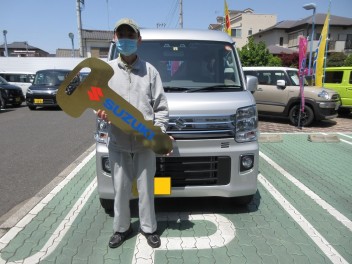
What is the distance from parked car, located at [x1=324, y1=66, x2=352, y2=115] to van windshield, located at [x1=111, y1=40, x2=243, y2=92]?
9347 millimetres

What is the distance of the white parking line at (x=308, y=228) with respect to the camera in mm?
2844

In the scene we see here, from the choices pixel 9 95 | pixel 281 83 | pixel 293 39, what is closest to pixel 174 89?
pixel 281 83

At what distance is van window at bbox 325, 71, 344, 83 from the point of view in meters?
11.8

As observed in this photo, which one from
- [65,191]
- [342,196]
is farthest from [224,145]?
[65,191]

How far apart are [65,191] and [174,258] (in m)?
2.26

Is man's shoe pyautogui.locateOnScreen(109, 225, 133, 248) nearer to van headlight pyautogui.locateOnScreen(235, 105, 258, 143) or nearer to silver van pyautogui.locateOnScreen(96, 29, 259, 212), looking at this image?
silver van pyautogui.locateOnScreen(96, 29, 259, 212)

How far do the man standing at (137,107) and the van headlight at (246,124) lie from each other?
32.9 inches

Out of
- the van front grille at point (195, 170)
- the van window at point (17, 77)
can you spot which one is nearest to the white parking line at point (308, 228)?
the van front grille at point (195, 170)

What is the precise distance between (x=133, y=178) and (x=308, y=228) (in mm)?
1977

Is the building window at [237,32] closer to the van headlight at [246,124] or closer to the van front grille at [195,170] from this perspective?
the van headlight at [246,124]

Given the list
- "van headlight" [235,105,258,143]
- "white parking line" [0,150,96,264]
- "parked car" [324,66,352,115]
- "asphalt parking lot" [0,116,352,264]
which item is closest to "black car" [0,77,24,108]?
"asphalt parking lot" [0,116,352,264]

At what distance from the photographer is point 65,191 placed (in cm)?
443

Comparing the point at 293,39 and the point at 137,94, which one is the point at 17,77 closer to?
the point at 137,94

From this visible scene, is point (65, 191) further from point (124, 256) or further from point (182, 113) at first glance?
point (182, 113)
